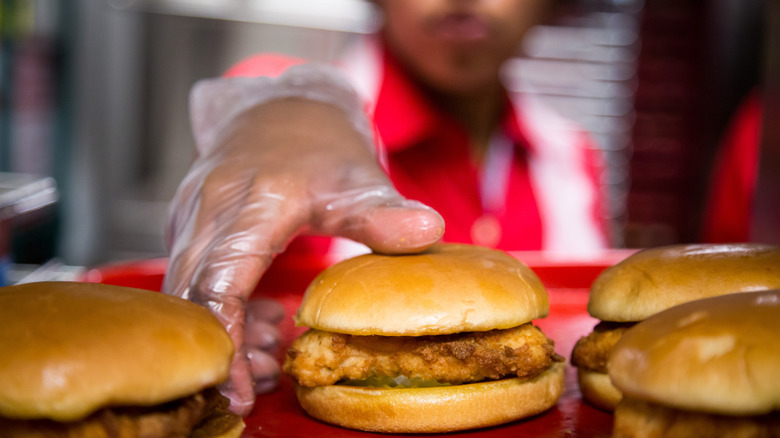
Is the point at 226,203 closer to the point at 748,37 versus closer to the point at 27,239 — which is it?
the point at 27,239

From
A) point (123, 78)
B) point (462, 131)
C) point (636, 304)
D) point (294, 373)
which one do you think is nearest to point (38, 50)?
point (123, 78)

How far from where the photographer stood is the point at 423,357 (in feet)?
4.55

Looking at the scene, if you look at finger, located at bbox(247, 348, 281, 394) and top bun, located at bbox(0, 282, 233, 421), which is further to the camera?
finger, located at bbox(247, 348, 281, 394)

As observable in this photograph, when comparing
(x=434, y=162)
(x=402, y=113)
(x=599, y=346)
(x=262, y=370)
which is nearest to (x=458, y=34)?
(x=402, y=113)

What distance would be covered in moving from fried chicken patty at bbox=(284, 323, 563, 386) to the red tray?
10cm

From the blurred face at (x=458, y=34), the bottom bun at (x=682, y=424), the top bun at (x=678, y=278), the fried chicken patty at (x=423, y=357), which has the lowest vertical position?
the fried chicken patty at (x=423, y=357)

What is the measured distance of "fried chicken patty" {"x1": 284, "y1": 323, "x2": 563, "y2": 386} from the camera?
4.51ft

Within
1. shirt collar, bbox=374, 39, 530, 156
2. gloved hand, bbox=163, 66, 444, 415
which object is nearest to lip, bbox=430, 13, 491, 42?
shirt collar, bbox=374, 39, 530, 156

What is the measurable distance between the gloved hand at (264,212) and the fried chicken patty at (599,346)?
44cm

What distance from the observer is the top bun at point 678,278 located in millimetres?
1312

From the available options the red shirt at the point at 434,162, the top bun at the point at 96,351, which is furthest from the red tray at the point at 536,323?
the red shirt at the point at 434,162

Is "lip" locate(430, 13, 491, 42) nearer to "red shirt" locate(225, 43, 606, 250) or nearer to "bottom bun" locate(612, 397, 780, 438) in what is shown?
"red shirt" locate(225, 43, 606, 250)

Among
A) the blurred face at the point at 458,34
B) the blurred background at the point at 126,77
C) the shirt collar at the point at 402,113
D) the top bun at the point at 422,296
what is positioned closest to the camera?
the top bun at the point at 422,296

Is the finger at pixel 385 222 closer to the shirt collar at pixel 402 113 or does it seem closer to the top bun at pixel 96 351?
the top bun at pixel 96 351
